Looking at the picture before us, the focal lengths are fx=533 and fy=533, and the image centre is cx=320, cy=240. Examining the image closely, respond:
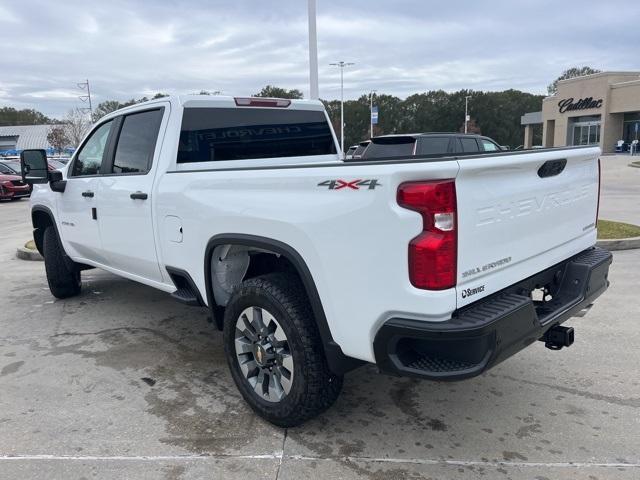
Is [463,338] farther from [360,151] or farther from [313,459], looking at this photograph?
[360,151]

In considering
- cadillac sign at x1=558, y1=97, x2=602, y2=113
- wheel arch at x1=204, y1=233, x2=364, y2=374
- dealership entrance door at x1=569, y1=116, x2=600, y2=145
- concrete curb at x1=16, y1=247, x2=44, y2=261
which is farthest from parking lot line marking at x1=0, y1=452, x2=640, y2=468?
dealership entrance door at x1=569, y1=116, x2=600, y2=145

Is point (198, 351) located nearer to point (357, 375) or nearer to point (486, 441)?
point (357, 375)

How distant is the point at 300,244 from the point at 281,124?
217 centimetres

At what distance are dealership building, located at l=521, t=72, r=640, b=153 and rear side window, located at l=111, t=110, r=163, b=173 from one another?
157 feet

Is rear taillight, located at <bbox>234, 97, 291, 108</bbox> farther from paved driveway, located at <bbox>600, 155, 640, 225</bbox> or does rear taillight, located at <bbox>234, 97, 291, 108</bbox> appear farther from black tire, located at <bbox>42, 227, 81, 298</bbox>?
paved driveway, located at <bbox>600, 155, 640, 225</bbox>

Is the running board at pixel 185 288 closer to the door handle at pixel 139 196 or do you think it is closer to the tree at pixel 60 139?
the door handle at pixel 139 196

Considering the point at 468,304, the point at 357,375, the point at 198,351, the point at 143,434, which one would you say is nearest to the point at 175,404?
the point at 143,434

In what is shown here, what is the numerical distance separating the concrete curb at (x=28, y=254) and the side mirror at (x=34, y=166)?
11.1ft

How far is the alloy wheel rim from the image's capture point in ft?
9.92

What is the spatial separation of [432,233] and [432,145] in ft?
32.0

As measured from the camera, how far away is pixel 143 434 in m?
3.18

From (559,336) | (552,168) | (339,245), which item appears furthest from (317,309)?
(552,168)

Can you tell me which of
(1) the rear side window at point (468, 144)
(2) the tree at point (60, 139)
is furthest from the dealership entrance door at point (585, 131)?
(2) the tree at point (60, 139)

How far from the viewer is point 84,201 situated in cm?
488
